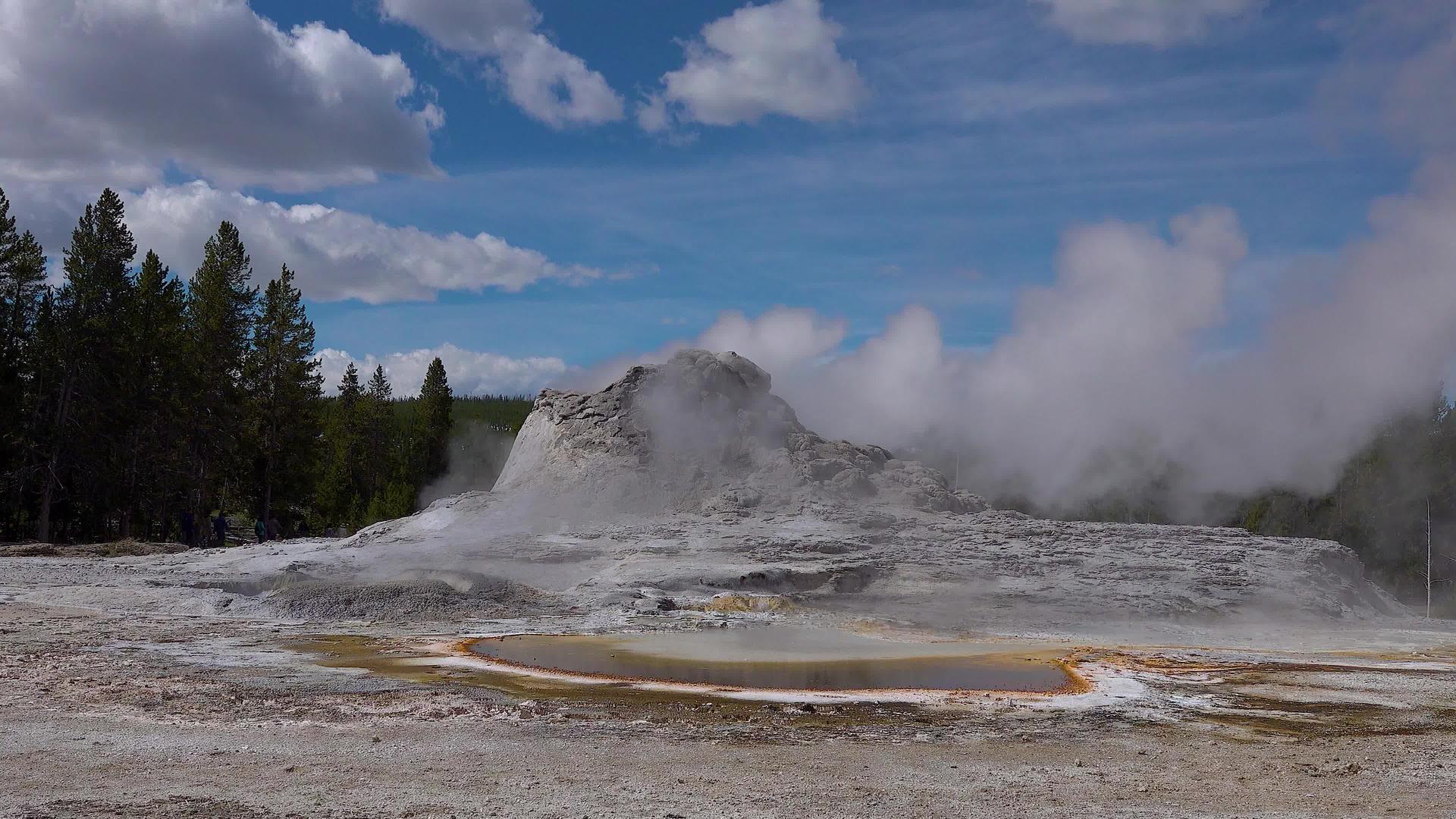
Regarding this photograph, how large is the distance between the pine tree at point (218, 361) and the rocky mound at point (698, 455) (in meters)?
17.5

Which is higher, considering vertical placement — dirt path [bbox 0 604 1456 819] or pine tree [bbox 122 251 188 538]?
pine tree [bbox 122 251 188 538]

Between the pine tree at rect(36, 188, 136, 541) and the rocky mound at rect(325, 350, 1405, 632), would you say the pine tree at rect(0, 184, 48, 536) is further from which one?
the rocky mound at rect(325, 350, 1405, 632)

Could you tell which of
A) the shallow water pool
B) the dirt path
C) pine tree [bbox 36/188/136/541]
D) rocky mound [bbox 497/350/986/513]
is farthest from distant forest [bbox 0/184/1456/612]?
the dirt path

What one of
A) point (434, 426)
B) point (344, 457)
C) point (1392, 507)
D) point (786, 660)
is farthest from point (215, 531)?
point (1392, 507)

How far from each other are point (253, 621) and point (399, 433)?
47.2 m

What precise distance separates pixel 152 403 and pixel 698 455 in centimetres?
2012

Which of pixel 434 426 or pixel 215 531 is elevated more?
pixel 434 426

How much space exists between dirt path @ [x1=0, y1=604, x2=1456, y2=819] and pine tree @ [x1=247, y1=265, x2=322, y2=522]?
33.6 metres

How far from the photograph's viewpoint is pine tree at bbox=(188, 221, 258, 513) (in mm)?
37594

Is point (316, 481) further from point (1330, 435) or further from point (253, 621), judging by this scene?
point (1330, 435)

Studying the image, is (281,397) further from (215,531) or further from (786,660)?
(786,660)

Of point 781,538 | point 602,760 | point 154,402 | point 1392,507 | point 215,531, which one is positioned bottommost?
point 602,760

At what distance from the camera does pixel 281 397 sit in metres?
43.4

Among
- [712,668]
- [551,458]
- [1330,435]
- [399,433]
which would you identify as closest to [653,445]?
[551,458]
